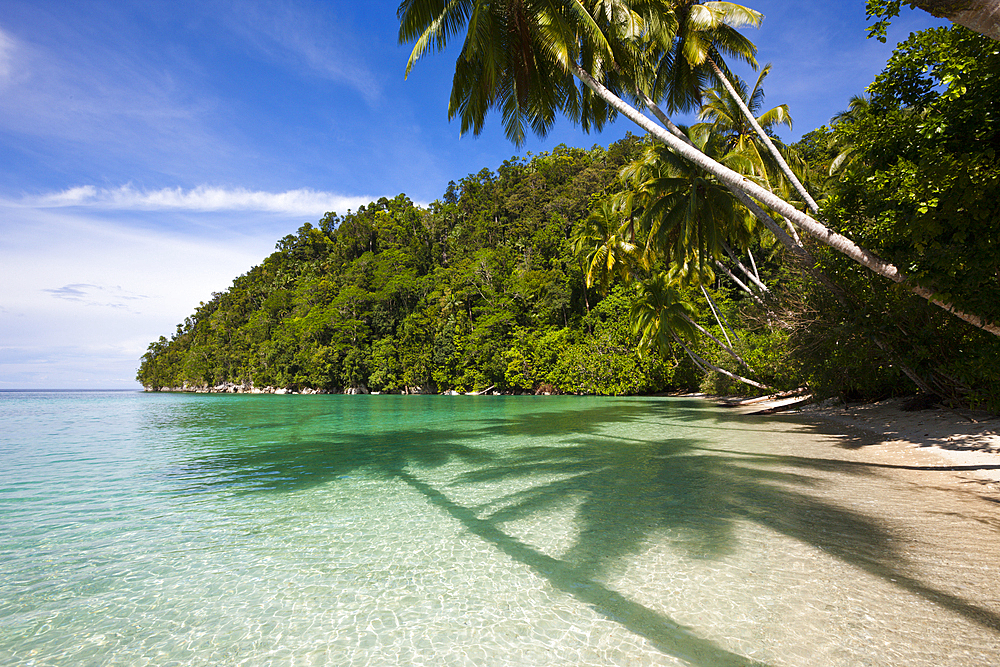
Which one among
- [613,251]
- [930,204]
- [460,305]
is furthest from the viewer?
[460,305]

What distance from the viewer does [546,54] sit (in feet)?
31.6

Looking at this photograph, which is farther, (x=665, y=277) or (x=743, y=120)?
(x=665, y=277)

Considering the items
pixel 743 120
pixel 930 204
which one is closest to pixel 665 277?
pixel 743 120

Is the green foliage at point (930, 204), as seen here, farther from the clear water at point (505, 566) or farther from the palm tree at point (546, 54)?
the clear water at point (505, 566)

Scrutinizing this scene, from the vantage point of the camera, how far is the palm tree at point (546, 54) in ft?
28.1

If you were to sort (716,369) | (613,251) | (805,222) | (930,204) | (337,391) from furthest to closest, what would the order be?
(337,391) → (613,251) → (716,369) → (805,222) → (930,204)

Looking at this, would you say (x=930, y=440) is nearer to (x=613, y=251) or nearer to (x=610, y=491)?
(x=610, y=491)

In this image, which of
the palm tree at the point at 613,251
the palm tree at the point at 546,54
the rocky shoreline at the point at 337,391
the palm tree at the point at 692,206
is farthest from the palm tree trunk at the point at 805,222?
the rocky shoreline at the point at 337,391

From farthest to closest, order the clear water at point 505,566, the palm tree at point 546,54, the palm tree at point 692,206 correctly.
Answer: the palm tree at point 692,206 → the palm tree at point 546,54 → the clear water at point 505,566

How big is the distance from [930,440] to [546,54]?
425 inches

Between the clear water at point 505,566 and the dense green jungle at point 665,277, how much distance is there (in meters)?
3.24

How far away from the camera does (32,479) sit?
816 cm

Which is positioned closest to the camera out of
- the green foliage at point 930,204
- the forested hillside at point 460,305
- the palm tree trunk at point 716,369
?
the green foliage at point 930,204

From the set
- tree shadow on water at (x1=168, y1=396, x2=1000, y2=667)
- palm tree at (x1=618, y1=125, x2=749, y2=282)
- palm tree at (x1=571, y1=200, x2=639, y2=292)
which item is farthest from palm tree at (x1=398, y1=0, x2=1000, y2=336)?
palm tree at (x1=571, y1=200, x2=639, y2=292)
